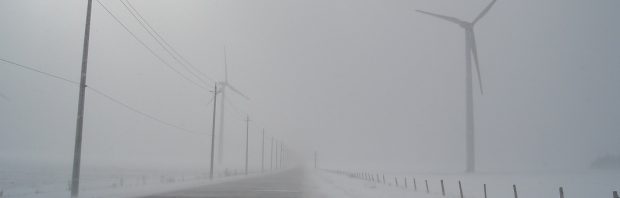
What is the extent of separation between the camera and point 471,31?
106 metres

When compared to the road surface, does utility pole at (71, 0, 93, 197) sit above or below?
above

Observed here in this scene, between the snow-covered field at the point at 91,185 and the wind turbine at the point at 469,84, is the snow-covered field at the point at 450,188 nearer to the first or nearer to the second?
the snow-covered field at the point at 91,185

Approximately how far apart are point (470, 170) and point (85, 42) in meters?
93.7

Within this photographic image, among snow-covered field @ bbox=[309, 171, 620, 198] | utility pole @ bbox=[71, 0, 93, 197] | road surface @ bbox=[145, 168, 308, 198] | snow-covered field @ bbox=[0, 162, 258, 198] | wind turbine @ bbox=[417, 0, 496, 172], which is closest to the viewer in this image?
utility pole @ bbox=[71, 0, 93, 197]

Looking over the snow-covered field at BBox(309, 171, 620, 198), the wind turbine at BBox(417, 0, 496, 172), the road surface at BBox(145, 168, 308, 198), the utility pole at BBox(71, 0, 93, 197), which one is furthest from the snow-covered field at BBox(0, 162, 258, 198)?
the wind turbine at BBox(417, 0, 496, 172)

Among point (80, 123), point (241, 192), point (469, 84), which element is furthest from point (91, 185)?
point (469, 84)

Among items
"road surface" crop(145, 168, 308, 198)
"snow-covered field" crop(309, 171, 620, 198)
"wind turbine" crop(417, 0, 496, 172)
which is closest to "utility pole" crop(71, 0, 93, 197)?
"road surface" crop(145, 168, 308, 198)

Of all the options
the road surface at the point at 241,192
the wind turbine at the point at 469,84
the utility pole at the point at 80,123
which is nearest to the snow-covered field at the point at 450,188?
the road surface at the point at 241,192

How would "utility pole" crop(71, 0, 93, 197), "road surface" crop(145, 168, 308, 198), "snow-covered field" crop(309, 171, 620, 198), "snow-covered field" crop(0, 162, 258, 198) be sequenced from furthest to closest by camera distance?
"snow-covered field" crop(309, 171, 620, 198) → "snow-covered field" crop(0, 162, 258, 198) → "road surface" crop(145, 168, 308, 198) → "utility pole" crop(71, 0, 93, 197)

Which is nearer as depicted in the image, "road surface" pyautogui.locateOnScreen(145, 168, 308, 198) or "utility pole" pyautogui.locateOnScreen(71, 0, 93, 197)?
"utility pole" pyautogui.locateOnScreen(71, 0, 93, 197)

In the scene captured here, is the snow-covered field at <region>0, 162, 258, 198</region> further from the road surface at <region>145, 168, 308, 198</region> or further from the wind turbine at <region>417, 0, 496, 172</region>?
the wind turbine at <region>417, 0, 496, 172</region>

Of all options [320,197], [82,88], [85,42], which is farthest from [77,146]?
[320,197]

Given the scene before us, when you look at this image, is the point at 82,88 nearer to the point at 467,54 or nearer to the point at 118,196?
the point at 118,196

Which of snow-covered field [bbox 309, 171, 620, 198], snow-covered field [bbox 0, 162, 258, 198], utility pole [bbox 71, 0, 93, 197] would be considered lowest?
snow-covered field [bbox 309, 171, 620, 198]
